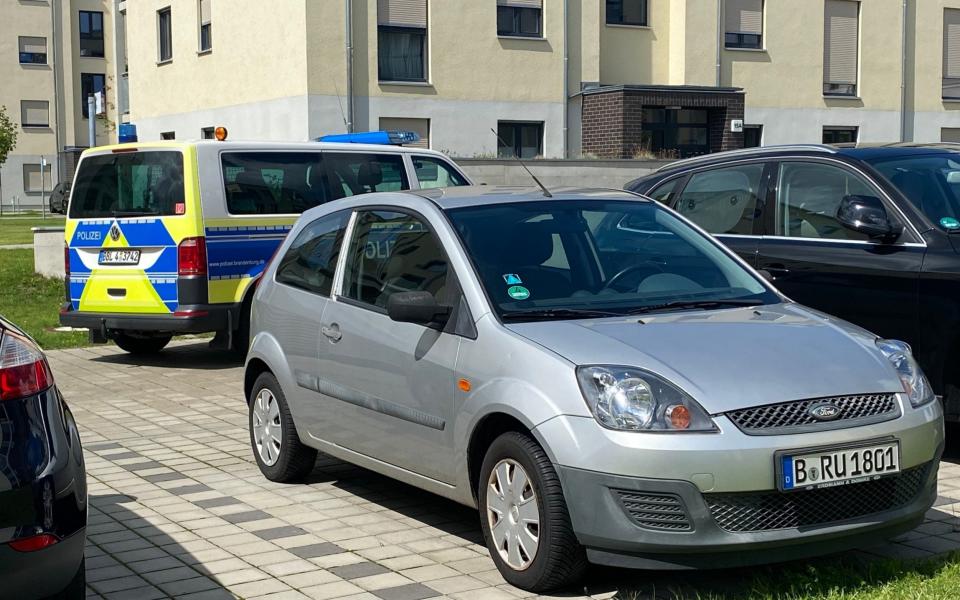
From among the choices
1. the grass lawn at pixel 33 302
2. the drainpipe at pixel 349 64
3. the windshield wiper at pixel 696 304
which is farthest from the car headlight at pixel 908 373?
the drainpipe at pixel 349 64

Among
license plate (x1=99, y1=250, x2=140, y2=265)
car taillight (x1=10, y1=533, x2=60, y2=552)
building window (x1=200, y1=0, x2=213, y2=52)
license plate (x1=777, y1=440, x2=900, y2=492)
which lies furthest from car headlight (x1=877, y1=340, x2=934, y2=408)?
building window (x1=200, y1=0, x2=213, y2=52)

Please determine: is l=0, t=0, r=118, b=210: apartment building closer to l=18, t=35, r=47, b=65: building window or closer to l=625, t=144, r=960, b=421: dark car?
l=18, t=35, r=47, b=65: building window

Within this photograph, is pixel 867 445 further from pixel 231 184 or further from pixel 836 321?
pixel 231 184

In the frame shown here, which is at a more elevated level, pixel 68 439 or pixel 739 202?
pixel 739 202

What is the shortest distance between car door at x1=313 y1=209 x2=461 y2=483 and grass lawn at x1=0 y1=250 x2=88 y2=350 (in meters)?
8.44

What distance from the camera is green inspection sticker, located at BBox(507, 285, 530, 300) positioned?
5637 millimetres

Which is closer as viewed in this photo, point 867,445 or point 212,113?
point 867,445

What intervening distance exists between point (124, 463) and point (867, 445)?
4.84 metres

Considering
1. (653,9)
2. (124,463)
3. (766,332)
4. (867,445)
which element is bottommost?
(124,463)

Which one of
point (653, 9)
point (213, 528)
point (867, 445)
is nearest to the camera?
point (867, 445)

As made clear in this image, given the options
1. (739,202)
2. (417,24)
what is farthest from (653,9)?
(739,202)

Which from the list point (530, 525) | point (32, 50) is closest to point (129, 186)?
point (530, 525)

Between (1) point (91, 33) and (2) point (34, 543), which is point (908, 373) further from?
(1) point (91, 33)

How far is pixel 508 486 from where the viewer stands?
5.20m
